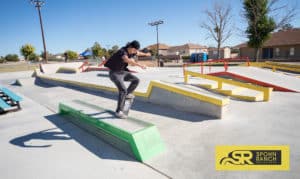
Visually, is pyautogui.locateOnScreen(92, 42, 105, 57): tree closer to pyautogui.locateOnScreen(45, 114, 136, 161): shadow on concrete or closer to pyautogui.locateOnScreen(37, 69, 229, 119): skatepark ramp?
pyautogui.locateOnScreen(37, 69, 229, 119): skatepark ramp

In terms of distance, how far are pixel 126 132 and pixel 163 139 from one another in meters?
0.94

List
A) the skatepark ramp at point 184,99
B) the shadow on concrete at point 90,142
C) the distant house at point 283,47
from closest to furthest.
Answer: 1. the shadow on concrete at point 90,142
2. the skatepark ramp at point 184,99
3. the distant house at point 283,47

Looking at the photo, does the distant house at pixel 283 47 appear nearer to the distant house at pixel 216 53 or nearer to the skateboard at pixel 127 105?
Answer: the distant house at pixel 216 53

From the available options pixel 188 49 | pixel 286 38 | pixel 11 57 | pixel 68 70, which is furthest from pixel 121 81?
pixel 11 57

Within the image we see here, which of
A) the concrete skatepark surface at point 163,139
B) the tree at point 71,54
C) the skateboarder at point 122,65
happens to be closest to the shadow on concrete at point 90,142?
the concrete skatepark surface at point 163,139

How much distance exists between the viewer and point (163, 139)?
12.3 feet

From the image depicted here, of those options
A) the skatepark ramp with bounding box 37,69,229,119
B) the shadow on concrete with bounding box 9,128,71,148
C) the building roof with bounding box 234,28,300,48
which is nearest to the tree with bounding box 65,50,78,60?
the building roof with bounding box 234,28,300,48

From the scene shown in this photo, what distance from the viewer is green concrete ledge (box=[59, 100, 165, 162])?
3.09m

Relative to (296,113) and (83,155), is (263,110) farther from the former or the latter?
(83,155)

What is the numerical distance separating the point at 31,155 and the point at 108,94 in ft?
15.8

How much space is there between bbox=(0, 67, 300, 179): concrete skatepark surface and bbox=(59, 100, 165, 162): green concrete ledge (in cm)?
13

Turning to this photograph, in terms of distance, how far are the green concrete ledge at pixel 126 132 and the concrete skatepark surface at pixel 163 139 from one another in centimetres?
13

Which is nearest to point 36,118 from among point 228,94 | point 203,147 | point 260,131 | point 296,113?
point 203,147

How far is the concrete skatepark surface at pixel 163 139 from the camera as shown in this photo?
9.05ft
